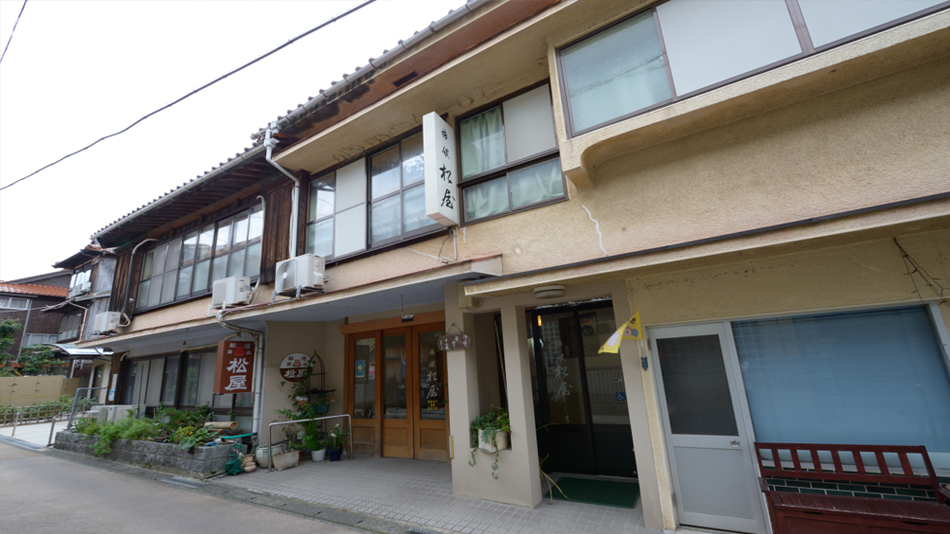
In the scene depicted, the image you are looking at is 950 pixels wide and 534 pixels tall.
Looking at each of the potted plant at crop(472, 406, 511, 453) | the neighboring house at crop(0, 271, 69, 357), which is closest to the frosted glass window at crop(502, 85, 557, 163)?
the potted plant at crop(472, 406, 511, 453)

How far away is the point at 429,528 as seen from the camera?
474cm

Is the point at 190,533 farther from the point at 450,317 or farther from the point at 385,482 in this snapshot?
the point at 450,317

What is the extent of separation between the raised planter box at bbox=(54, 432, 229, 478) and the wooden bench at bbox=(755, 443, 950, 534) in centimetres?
873

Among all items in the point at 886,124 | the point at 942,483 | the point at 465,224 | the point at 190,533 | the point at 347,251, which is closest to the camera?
the point at 942,483

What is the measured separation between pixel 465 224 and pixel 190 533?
17.9 ft

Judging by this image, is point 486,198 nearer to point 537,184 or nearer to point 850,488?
point 537,184

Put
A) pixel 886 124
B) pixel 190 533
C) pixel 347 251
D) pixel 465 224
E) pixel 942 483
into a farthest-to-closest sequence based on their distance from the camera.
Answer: pixel 347 251 → pixel 465 224 → pixel 190 533 → pixel 886 124 → pixel 942 483

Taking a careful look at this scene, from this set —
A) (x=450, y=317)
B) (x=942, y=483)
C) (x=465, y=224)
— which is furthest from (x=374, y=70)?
(x=942, y=483)

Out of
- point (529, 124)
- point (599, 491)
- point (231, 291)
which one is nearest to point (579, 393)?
point (599, 491)

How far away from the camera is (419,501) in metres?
5.61

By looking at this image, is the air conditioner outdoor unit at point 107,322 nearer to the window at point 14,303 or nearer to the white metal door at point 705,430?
the white metal door at point 705,430

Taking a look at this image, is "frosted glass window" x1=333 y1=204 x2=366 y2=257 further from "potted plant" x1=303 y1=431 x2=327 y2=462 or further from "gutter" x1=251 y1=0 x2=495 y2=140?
"potted plant" x1=303 y1=431 x2=327 y2=462

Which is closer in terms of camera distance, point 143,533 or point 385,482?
point 143,533

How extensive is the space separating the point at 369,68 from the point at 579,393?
660 cm
